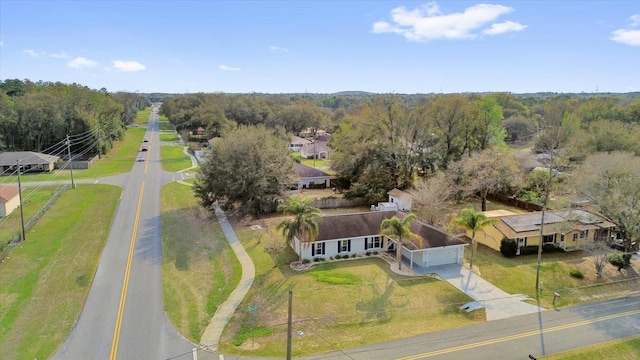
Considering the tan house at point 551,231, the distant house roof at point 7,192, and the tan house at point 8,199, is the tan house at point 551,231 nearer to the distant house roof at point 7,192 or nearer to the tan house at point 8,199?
the tan house at point 8,199

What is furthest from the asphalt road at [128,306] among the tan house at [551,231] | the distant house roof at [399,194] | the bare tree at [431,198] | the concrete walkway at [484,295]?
the tan house at [551,231]

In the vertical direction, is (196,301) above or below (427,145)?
below

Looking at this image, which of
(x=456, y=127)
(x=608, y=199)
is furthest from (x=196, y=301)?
(x=456, y=127)

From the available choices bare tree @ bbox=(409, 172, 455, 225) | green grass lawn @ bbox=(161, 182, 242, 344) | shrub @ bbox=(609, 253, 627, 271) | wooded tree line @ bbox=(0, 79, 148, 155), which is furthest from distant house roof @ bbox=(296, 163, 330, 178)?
wooded tree line @ bbox=(0, 79, 148, 155)

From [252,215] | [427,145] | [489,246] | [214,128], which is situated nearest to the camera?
[489,246]

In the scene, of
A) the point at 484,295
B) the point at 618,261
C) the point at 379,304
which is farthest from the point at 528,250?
the point at 379,304

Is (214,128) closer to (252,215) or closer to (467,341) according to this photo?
(252,215)

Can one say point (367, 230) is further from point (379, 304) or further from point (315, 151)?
point (315, 151)
